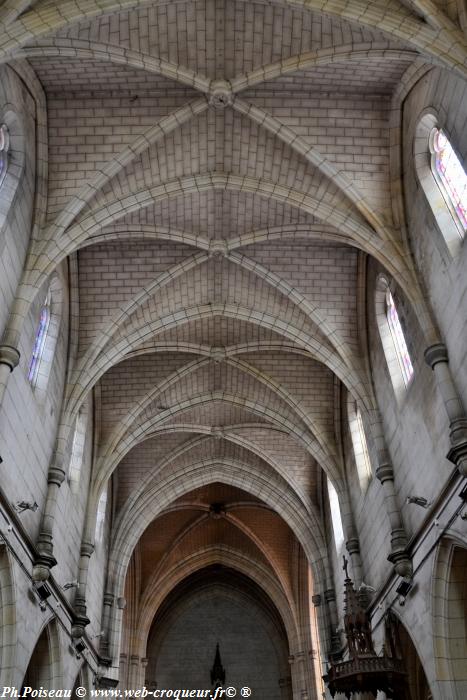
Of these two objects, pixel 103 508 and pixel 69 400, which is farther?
pixel 103 508

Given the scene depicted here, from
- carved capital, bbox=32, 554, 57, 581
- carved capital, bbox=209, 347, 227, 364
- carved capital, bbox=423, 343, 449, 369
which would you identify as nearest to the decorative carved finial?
carved capital, bbox=209, 347, 227, 364

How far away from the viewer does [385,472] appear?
16.8 m

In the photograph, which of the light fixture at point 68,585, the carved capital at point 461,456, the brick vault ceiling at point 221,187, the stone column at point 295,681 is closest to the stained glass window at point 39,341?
→ the brick vault ceiling at point 221,187

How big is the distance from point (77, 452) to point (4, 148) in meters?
8.63

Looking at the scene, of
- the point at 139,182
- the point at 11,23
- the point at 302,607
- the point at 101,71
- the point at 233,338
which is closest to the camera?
the point at 11,23

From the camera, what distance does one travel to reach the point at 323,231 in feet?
58.5

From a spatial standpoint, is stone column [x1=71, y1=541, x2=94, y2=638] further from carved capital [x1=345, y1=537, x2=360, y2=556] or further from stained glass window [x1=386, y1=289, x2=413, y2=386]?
stained glass window [x1=386, y1=289, x2=413, y2=386]

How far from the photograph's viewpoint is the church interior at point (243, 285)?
44.5 feet

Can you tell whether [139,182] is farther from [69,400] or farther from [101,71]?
[69,400]

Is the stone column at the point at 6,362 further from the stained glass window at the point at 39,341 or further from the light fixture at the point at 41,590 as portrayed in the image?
the light fixture at the point at 41,590

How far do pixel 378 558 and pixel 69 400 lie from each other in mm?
8200

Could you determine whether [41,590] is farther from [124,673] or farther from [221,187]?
[124,673]

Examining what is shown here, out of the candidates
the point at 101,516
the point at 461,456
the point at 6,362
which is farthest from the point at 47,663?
the point at 461,456

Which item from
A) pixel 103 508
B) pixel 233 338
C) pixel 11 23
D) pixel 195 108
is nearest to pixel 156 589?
pixel 103 508
